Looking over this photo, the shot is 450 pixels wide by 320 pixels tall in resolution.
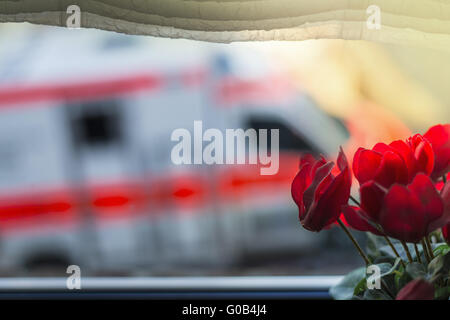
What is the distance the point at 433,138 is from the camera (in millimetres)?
533

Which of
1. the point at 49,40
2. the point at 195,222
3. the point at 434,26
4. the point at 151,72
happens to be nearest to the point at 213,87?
the point at 151,72

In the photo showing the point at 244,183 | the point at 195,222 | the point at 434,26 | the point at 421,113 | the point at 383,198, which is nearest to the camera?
the point at 383,198

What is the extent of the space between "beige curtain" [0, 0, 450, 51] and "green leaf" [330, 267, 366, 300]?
453mm

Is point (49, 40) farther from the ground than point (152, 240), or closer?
farther from the ground

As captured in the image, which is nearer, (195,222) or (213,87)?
(213,87)

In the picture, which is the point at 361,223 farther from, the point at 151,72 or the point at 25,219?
the point at 25,219

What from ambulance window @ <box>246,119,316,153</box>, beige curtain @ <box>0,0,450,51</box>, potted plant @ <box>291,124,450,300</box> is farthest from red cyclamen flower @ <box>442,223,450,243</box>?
ambulance window @ <box>246,119,316,153</box>

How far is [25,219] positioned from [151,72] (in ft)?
3.29

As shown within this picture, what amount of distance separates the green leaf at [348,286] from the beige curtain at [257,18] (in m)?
0.45

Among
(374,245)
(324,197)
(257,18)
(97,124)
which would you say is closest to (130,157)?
(97,124)

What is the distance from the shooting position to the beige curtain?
802mm

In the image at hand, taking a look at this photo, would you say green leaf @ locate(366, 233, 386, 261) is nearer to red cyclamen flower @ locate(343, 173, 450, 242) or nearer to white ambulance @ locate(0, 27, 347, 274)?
red cyclamen flower @ locate(343, 173, 450, 242)

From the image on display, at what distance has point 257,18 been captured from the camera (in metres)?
0.82

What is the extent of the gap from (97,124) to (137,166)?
11.1 inches
